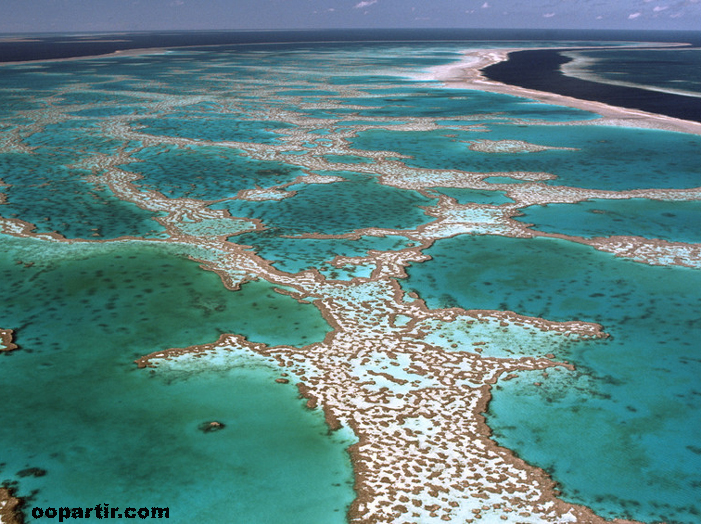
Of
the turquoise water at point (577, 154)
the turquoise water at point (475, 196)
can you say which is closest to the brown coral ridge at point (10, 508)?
the turquoise water at point (475, 196)

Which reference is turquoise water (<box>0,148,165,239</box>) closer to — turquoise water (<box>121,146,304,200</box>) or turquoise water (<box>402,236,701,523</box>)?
turquoise water (<box>121,146,304,200</box>)

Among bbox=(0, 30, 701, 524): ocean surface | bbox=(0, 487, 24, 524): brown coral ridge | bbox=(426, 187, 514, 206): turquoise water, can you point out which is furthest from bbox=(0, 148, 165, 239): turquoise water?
bbox=(0, 487, 24, 524): brown coral ridge

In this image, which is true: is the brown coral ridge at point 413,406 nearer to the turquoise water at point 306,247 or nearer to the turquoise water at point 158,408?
the turquoise water at point 158,408

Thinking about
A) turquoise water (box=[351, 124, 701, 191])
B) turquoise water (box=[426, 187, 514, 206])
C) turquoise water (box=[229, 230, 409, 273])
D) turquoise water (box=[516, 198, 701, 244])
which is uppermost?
turquoise water (box=[351, 124, 701, 191])

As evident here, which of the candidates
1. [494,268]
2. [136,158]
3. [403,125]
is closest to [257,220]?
[494,268]

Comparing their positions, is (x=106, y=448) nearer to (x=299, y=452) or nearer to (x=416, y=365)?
(x=299, y=452)

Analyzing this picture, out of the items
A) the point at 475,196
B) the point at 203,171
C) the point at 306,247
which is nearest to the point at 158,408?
the point at 306,247
